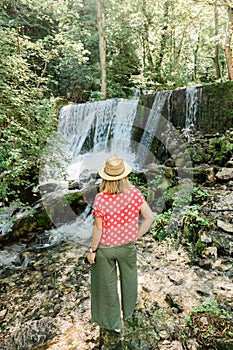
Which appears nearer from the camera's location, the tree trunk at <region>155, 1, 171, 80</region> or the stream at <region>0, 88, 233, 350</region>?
the stream at <region>0, 88, 233, 350</region>

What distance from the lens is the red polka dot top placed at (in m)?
2.07

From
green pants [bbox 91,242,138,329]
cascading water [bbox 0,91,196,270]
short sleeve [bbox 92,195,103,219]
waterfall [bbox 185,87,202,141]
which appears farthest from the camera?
cascading water [bbox 0,91,196,270]

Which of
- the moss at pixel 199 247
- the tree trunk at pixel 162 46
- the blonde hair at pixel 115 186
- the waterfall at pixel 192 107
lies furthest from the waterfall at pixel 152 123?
the blonde hair at pixel 115 186

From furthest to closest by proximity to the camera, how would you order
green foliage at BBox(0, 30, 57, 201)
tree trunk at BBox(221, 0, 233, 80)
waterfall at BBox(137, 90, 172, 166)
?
waterfall at BBox(137, 90, 172, 166)
tree trunk at BBox(221, 0, 233, 80)
green foliage at BBox(0, 30, 57, 201)

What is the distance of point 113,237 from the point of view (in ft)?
7.06

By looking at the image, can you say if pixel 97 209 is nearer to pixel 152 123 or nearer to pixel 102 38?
pixel 152 123

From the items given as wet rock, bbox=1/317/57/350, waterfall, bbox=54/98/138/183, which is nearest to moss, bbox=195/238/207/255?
wet rock, bbox=1/317/57/350

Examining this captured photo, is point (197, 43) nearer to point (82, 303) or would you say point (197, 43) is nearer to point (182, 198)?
point (182, 198)

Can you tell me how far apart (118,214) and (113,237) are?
0.70 feet

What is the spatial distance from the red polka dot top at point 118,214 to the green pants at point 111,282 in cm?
9

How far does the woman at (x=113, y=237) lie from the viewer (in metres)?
2.09

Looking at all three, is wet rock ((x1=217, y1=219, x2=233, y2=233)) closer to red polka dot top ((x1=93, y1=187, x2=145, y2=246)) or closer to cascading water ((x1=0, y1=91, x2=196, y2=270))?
red polka dot top ((x1=93, y1=187, x2=145, y2=246))

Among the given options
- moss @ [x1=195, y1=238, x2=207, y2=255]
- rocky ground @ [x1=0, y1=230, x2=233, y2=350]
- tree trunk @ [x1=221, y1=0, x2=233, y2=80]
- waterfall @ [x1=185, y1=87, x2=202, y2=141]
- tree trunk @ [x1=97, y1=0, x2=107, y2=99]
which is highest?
tree trunk @ [x1=97, y1=0, x2=107, y2=99]

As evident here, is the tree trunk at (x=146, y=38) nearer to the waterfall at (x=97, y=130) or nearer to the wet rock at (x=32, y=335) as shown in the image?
the waterfall at (x=97, y=130)
